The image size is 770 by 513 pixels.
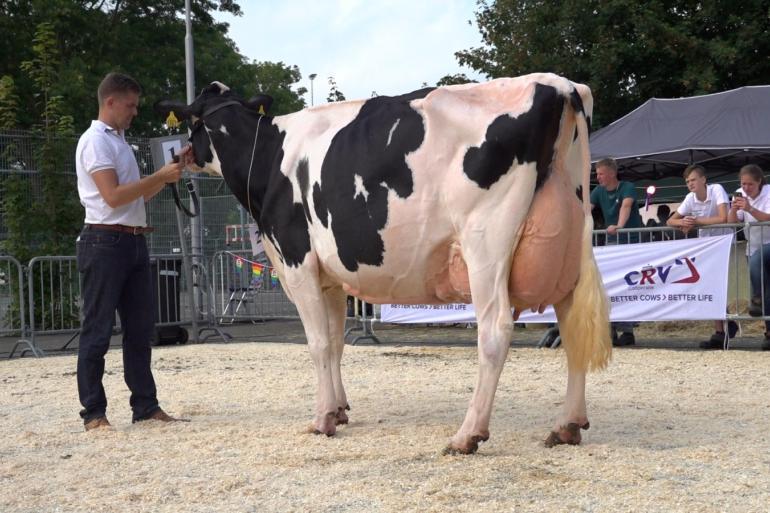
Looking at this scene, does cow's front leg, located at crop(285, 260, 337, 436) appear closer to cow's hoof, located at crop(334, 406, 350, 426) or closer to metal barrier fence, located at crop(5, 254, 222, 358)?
cow's hoof, located at crop(334, 406, 350, 426)

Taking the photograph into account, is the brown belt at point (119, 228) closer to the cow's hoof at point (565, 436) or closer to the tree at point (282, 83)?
the cow's hoof at point (565, 436)

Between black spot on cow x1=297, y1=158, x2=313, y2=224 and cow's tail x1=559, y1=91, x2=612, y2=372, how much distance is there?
68.3 inches

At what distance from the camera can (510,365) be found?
9648 mm

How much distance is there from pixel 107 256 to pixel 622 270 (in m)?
6.89

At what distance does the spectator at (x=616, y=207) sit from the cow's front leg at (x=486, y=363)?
21.8ft

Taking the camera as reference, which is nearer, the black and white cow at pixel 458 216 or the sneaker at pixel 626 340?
the black and white cow at pixel 458 216

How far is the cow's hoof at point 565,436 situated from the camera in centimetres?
542

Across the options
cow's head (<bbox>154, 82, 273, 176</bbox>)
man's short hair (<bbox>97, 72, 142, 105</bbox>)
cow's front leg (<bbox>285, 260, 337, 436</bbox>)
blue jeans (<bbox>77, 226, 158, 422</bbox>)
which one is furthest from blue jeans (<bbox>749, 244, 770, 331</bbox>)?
man's short hair (<bbox>97, 72, 142, 105</bbox>)

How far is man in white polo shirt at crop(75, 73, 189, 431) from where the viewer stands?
21.2ft

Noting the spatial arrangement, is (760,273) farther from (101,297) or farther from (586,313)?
(101,297)

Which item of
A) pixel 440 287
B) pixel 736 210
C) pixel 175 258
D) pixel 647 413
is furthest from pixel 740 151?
pixel 440 287

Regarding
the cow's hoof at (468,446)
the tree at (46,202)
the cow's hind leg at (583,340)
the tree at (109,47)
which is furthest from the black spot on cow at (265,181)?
the tree at (109,47)

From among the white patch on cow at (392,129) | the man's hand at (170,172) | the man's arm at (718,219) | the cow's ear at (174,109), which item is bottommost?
the man's arm at (718,219)

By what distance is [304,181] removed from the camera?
20.0 ft
